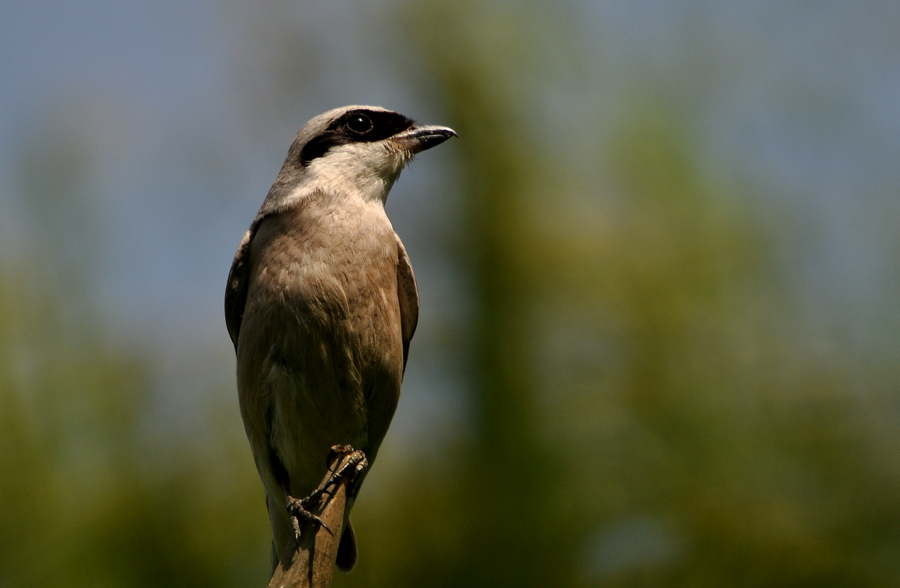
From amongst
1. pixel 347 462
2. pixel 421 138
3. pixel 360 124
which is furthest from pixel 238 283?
pixel 347 462

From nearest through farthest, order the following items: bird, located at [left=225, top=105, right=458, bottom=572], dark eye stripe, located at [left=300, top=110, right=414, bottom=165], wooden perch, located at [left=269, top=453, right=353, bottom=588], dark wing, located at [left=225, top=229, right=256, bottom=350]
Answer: wooden perch, located at [left=269, top=453, right=353, bottom=588] → bird, located at [left=225, top=105, right=458, bottom=572] → dark wing, located at [left=225, top=229, right=256, bottom=350] → dark eye stripe, located at [left=300, top=110, right=414, bottom=165]

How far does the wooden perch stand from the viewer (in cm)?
213

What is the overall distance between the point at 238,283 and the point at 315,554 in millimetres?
2072

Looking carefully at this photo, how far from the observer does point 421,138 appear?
4.33 meters

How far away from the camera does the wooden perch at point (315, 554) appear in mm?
2133

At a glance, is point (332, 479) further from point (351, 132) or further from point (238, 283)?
point (351, 132)

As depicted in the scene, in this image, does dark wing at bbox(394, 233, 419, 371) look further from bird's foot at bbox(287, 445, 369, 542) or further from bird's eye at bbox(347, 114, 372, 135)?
bird's foot at bbox(287, 445, 369, 542)

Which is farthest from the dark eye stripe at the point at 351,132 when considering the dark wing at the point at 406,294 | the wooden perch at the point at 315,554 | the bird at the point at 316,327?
the wooden perch at the point at 315,554

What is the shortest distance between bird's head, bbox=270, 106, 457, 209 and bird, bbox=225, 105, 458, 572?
0.07 feet

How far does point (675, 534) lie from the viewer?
4.70m

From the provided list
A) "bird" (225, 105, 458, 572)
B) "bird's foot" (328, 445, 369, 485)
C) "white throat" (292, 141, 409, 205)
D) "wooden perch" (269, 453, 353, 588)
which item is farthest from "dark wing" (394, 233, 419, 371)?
"wooden perch" (269, 453, 353, 588)

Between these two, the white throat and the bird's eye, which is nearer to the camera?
the white throat

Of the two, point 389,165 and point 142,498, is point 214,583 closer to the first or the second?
point 142,498

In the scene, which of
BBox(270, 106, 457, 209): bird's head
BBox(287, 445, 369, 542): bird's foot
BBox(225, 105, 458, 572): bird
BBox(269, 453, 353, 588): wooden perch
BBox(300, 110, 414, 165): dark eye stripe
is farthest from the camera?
BBox(300, 110, 414, 165): dark eye stripe
